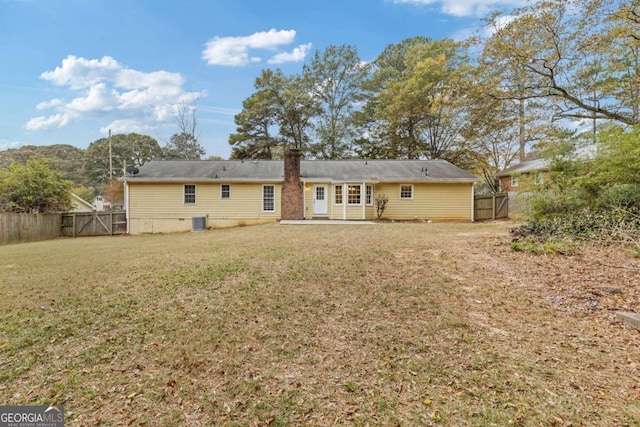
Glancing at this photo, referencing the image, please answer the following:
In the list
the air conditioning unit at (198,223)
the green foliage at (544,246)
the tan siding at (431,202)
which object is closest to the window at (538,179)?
the green foliage at (544,246)

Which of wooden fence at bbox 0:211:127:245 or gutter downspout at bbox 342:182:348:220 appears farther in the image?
gutter downspout at bbox 342:182:348:220

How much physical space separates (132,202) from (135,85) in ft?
36.3

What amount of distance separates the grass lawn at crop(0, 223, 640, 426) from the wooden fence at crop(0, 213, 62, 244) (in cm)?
1179

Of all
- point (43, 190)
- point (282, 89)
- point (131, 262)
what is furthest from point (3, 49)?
point (282, 89)

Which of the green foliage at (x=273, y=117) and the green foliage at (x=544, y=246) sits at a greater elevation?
the green foliage at (x=273, y=117)

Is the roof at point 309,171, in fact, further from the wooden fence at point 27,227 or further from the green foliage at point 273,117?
the green foliage at point 273,117

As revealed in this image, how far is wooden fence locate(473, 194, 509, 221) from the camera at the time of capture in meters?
16.4

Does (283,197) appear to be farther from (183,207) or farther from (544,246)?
(544,246)

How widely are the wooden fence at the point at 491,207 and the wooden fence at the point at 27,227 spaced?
75.3ft

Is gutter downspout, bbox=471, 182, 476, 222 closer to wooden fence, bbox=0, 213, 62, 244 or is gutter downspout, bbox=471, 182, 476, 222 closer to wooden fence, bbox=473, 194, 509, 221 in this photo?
wooden fence, bbox=473, 194, 509, 221

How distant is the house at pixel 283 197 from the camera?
51.4 feet

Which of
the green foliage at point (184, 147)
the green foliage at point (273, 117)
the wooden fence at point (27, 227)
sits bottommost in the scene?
the wooden fence at point (27, 227)

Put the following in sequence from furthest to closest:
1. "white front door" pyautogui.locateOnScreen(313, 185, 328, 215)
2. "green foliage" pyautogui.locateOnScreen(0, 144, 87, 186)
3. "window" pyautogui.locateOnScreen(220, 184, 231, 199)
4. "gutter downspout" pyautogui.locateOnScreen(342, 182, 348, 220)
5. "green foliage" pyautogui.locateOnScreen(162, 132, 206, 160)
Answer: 1. "green foliage" pyautogui.locateOnScreen(0, 144, 87, 186)
2. "green foliage" pyautogui.locateOnScreen(162, 132, 206, 160)
3. "white front door" pyautogui.locateOnScreen(313, 185, 328, 215)
4. "window" pyautogui.locateOnScreen(220, 184, 231, 199)
5. "gutter downspout" pyautogui.locateOnScreen(342, 182, 348, 220)

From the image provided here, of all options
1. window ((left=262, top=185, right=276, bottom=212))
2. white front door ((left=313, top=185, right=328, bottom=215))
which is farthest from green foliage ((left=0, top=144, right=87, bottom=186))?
white front door ((left=313, top=185, right=328, bottom=215))
